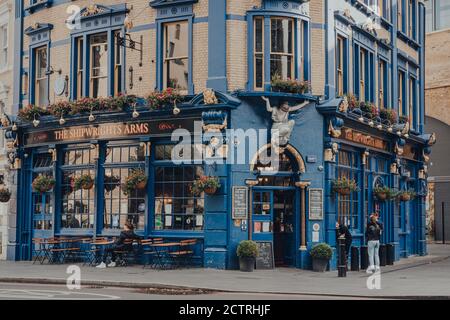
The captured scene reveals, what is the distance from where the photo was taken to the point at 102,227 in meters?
24.9

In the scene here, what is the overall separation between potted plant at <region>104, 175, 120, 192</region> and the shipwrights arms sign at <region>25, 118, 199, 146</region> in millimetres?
1332

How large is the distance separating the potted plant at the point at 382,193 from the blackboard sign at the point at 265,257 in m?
6.26

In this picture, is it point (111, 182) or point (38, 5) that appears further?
point (38, 5)

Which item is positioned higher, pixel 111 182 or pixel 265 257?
pixel 111 182

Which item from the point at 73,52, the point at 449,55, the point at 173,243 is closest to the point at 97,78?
the point at 73,52

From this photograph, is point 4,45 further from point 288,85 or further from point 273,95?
point 288,85

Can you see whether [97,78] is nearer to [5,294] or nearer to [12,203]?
[12,203]

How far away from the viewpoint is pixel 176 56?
23.5 metres

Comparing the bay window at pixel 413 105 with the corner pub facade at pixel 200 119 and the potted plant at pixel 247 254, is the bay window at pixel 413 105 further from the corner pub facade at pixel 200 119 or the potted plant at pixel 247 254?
the potted plant at pixel 247 254

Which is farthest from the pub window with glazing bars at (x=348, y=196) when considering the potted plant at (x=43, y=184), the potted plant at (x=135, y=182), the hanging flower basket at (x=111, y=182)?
the potted plant at (x=43, y=184)

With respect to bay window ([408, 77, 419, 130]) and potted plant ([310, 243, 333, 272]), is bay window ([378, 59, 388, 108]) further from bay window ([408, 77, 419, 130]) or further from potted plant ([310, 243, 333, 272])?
potted plant ([310, 243, 333, 272])

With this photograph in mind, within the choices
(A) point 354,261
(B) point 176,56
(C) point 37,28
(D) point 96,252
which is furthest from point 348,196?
(C) point 37,28

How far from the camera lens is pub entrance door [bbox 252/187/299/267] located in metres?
22.8

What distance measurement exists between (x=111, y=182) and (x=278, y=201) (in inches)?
218
